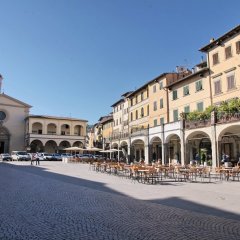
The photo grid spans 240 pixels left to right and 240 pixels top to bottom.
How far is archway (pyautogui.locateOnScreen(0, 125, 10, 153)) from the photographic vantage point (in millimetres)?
68375

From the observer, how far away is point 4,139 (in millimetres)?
68938

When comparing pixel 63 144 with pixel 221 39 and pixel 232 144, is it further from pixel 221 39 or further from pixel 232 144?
pixel 221 39

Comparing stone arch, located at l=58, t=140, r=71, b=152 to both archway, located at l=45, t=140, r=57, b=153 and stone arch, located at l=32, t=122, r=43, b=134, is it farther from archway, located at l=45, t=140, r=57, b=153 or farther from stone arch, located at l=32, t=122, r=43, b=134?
stone arch, located at l=32, t=122, r=43, b=134

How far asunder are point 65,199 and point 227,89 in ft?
68.7

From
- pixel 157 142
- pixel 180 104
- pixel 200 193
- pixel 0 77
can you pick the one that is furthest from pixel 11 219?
pixel 0 77

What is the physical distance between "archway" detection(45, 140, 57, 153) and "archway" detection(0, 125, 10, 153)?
8684 mm

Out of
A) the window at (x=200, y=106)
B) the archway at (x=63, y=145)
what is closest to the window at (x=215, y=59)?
the window at (x=200, y=106)

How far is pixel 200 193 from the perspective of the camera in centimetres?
1298

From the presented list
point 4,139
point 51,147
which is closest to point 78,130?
point 51,147

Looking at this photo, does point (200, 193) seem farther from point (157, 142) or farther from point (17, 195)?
point (157, 142)

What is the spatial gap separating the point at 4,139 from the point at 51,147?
35.0 feet

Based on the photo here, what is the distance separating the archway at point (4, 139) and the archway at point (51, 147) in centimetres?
868

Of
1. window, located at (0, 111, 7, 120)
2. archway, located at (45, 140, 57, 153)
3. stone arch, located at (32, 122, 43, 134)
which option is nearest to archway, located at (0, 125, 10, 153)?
window, located at (0, 111, 7, 120)

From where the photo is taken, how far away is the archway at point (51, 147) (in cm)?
7238
